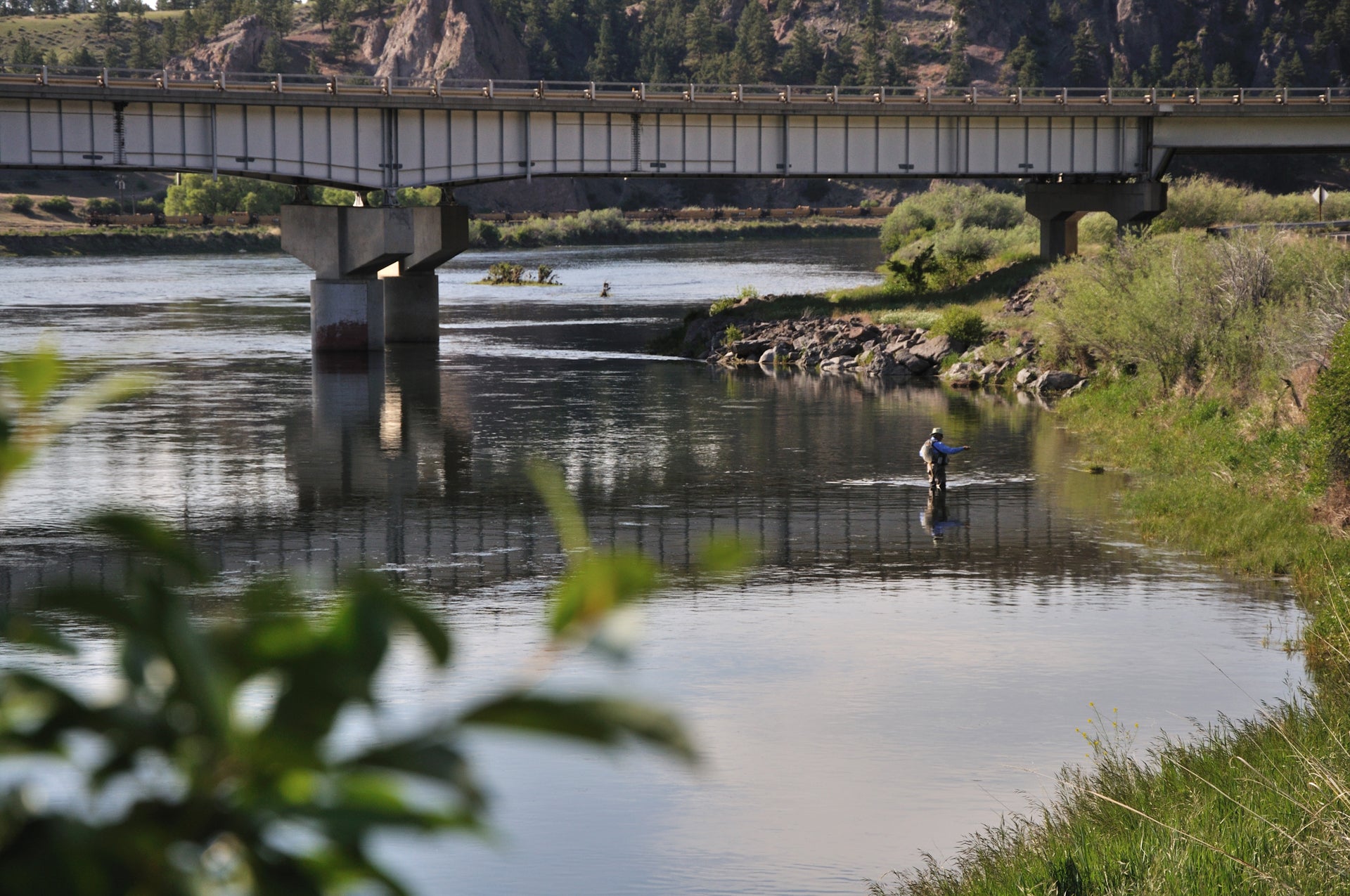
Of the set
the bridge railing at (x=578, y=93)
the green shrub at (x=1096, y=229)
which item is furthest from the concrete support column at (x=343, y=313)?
the green shrub at (x=1096, y=229)

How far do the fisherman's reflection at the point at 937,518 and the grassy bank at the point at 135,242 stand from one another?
108413 millimetres

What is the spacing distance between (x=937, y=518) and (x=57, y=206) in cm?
14857

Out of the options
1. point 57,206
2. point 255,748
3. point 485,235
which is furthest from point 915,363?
point 57,206

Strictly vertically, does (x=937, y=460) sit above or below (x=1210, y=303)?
below

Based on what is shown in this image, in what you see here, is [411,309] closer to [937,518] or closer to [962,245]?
[962,245]

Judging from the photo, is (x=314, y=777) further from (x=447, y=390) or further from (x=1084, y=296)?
(x=447, y=390)

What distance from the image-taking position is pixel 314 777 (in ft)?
3.96

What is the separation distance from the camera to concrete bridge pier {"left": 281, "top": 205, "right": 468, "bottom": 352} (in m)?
53.3

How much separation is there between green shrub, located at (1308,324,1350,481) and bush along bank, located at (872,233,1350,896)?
3cm

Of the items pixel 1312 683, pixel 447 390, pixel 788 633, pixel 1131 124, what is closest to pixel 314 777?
pixel 1312 683

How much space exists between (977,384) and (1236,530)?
76.6ft

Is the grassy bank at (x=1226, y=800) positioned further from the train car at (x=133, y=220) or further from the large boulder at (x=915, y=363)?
the train car at (x=133, y=220)

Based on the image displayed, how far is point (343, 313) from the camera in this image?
175ft

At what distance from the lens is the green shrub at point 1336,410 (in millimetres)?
21703
